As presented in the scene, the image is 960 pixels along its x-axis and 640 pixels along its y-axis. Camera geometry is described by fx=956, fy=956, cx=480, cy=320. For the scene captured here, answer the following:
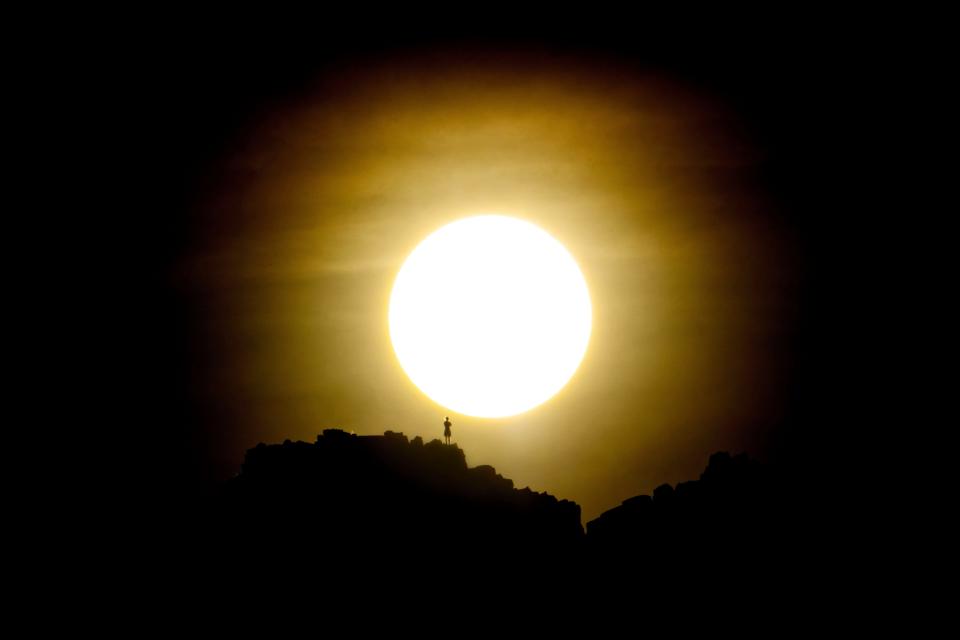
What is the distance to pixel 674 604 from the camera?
172 metres

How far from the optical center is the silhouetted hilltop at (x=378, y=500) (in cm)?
14925

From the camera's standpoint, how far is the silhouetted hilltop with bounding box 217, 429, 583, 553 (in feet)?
490

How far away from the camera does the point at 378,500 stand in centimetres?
15188

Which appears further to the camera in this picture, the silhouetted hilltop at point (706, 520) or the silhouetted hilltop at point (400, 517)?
the silhouetted hilltop at point (706, 520)

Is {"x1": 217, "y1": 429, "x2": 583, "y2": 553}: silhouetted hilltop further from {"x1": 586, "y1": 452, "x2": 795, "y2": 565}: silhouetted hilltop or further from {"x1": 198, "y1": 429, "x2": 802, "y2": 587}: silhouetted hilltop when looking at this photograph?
{"x1": 586, "y1": 452, "x2": 795, "y2": 565}: silhouetted hilltop

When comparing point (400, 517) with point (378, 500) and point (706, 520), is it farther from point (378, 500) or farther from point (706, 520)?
point (706, 520)

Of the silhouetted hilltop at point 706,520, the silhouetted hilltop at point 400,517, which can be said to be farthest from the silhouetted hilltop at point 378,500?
the silhouetted hilltop at point 706,520

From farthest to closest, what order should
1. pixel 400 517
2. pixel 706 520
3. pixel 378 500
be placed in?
pixel 706 520
pixel 400 517
pixel 378 500

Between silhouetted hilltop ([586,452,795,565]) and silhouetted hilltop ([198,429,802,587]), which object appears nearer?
silhouetted hilltop ([198,429,802,587])

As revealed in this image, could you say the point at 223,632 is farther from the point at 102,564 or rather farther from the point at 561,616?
the point at 561,616

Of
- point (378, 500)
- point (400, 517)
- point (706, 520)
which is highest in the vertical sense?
point (706, 520)

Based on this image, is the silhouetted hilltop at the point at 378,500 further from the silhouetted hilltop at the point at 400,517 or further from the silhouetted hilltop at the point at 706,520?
the silhouetted hilltop at the point at 706,520

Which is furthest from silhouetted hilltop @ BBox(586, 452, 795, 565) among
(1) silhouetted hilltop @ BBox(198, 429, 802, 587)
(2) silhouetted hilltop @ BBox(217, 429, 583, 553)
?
(2) silhouetted hilltop @ BBox(217, 429, 583, 553)

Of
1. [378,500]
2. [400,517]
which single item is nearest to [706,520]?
[400,517]
